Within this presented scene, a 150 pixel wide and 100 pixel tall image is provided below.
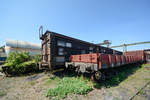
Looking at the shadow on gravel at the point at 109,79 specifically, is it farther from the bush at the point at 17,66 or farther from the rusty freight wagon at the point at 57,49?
the bush at the point at 17,66

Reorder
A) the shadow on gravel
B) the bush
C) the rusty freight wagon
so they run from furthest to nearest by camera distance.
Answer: the bush → the rusty freight wagon → the shadow on gravel

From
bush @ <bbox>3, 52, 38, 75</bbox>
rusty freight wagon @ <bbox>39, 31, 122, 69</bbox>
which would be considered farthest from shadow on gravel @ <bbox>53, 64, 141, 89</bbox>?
bush @ <bbox>3, 52, 38, 75</bbox>

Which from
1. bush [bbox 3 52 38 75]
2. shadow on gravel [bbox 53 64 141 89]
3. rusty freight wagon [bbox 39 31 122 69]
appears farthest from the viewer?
bush [bbox 3 52 38 75]

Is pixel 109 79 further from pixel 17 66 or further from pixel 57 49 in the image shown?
pixel 17 66

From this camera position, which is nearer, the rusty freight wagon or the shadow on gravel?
the shadow on gravel

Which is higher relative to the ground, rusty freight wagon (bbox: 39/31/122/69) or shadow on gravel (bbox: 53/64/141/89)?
rusty freight wagon (bbox: 39/31/122/69)

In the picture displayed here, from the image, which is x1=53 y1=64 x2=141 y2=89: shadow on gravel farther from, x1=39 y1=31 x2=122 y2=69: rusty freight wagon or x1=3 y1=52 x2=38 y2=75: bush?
x1=3 y1=52 x2=38 y2=75: bush

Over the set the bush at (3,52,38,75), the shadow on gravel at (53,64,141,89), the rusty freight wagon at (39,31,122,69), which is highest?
the rusty freight wagon at (39,31,122,69)

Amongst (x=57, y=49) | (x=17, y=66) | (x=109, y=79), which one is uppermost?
(x=57, y=49)

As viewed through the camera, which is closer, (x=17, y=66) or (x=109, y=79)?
(x=109, y=79)

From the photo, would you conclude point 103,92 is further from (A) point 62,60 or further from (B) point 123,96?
(A) point 62,60

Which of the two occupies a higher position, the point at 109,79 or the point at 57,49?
the point at 57,49

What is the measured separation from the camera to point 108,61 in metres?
4.74

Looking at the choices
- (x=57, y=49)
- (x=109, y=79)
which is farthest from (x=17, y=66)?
(x=109, y=79)
